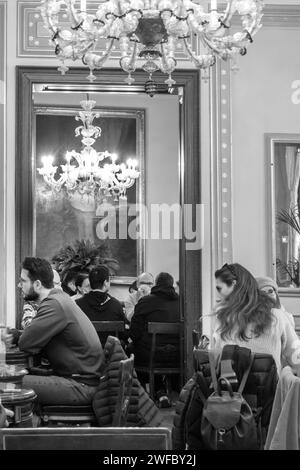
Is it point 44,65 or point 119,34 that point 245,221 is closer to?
point 44,65

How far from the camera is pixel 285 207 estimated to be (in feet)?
24.9

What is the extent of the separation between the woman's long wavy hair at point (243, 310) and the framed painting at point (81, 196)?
6.44 metres

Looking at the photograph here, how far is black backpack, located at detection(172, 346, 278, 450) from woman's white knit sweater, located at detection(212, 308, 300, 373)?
1.20ft

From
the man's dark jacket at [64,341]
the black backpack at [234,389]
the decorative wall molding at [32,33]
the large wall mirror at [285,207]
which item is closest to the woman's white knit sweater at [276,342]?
the black backpack at [234,389]

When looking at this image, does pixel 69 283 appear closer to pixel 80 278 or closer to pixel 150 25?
pixel 80 278

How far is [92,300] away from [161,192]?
3.87 meters

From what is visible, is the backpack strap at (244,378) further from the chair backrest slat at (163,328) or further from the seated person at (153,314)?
the seated person at (153,314)

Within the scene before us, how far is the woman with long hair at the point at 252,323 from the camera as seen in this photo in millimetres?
4598

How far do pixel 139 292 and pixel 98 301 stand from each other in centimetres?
227

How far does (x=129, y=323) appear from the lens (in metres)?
8.83

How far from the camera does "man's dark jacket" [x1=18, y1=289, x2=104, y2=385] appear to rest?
16.0 feet

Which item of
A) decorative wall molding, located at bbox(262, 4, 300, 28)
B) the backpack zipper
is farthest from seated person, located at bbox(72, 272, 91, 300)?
the backpack zipper

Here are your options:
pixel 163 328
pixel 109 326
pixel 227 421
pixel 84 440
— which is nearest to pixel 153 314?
pixel 163 328

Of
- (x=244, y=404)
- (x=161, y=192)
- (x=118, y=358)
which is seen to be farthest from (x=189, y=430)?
(x=161, y=192)
